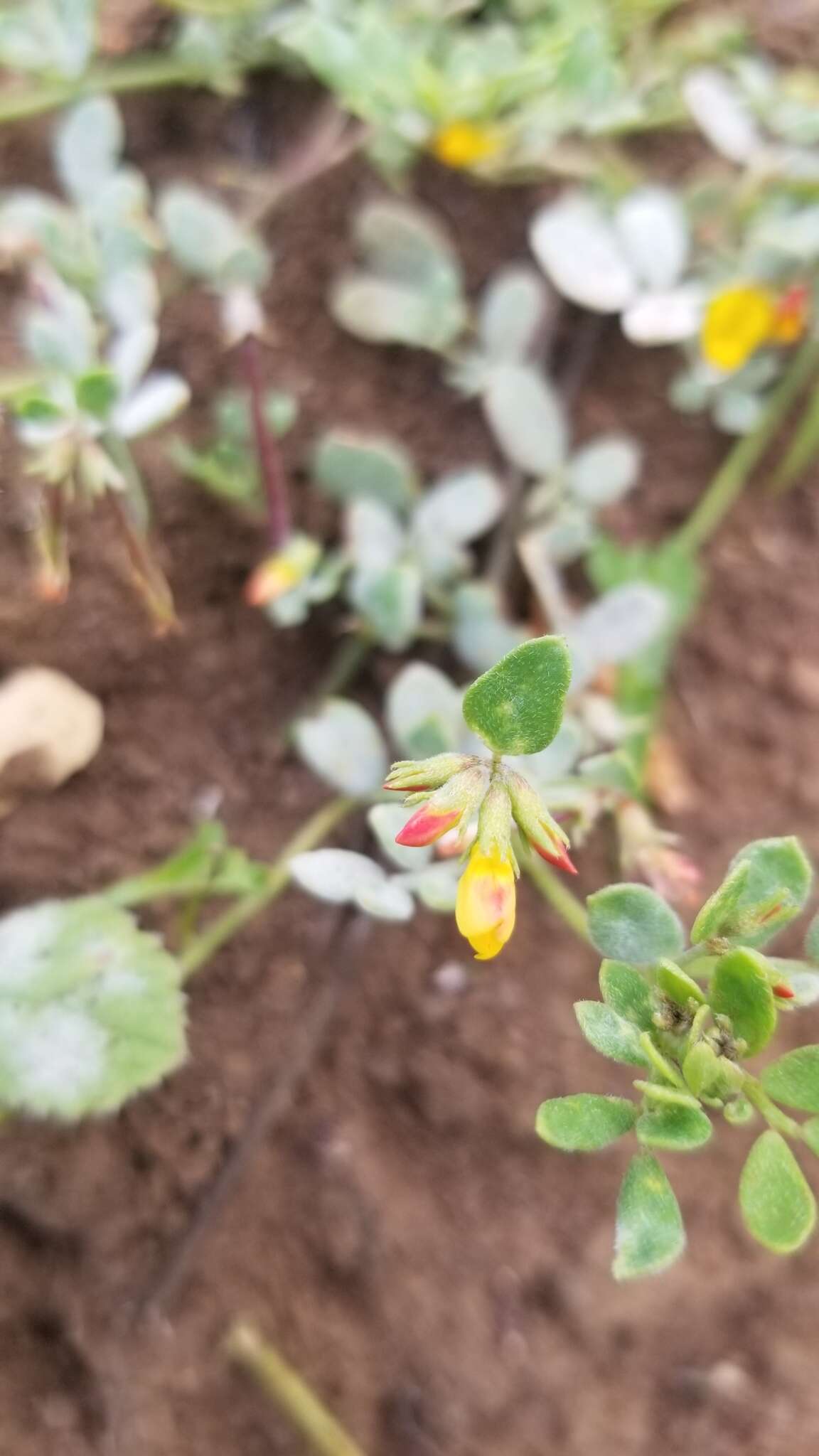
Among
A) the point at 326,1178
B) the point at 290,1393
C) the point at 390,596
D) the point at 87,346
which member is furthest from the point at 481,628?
the point at 290,1393

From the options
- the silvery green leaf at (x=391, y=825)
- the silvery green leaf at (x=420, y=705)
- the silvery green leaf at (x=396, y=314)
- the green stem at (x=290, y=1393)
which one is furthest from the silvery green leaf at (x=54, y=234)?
the green stem at (x=290, y=1393)

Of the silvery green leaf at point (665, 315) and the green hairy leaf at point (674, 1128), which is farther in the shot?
the silvery green leaf at point (665, 315)

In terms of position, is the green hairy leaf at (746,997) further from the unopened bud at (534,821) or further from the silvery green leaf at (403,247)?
the silvery green leaf at (403,247)

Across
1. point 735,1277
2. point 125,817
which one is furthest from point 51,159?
point 735,1277

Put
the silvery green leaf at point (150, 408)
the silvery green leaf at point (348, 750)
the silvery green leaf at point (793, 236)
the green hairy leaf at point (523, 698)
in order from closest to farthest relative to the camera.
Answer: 1. the green hairy leaf at point (523, 698)
2. the silvery green leaf at point (150, 408)
3. the silvery green leaf at point (348, 750)
4. the silvery green leaf at point (793, 236)

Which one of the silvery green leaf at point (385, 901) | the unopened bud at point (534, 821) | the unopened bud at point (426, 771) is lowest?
the silvery green leaf at point (385, 901)

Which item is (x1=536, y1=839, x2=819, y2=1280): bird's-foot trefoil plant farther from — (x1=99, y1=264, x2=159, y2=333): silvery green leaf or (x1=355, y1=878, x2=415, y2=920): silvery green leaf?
(x1=99, y1=264, x2=159, y2=333): silvery green leaf

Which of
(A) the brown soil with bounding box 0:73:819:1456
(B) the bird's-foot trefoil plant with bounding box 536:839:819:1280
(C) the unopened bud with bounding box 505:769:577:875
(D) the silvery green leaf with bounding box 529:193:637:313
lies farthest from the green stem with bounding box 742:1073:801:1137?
(D) the silvery green leaf with bounding box 529:193:637:313
